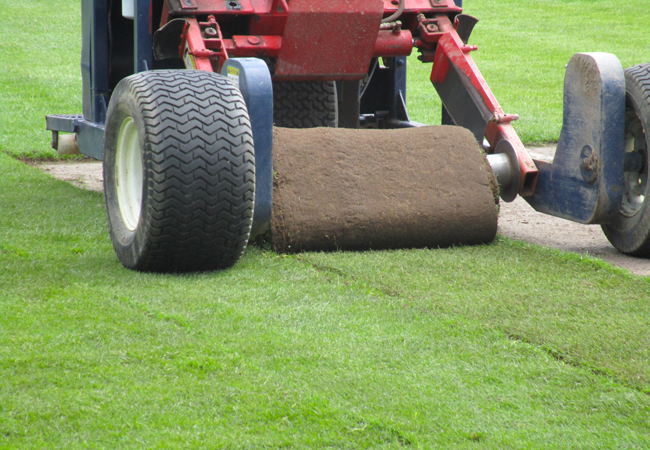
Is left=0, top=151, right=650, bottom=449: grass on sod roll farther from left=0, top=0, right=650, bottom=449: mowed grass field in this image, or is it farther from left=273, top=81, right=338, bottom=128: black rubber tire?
left=273, top=81, right=338, bottom=128: black rubber tire

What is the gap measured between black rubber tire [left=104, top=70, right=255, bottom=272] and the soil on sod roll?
1.59 feet

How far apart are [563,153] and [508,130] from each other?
1.42 feet

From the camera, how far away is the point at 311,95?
5945 mm

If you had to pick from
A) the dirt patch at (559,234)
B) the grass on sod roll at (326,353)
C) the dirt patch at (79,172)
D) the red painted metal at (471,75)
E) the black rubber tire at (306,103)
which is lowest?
the dirt patch at (79,172)

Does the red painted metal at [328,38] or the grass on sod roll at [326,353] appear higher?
the red painted metal at [328,38]

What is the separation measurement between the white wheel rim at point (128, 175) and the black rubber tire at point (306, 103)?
184cm

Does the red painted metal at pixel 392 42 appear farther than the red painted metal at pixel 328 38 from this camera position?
Yes

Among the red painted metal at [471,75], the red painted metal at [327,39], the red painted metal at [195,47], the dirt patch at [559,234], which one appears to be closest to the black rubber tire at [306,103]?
the red painted metal at [327,39]

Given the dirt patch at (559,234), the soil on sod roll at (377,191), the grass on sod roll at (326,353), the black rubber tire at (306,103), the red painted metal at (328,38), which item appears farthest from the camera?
the black rubber tire at (306,103)

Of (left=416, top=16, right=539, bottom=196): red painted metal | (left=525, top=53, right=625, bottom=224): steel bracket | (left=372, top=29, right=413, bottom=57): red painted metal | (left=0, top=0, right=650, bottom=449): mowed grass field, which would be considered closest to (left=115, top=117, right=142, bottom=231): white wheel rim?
(left=0, top=0, right=650, bottom=449): mowed grass field

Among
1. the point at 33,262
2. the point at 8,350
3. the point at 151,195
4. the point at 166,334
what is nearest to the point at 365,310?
the point at 166,334

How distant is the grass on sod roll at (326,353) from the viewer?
230 cm

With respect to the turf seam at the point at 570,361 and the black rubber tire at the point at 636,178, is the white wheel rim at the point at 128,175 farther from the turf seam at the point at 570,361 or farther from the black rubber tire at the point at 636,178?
the black rubber tire at the point at 636,178

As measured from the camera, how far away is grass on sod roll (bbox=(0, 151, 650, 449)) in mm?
2301
